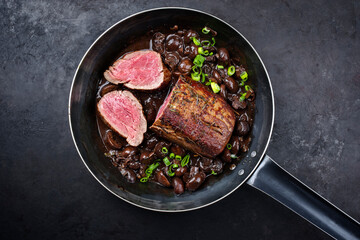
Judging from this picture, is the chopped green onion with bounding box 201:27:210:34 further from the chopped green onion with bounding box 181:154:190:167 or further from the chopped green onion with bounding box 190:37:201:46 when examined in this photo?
the chopped green onion with bounding box 181:154:190:167

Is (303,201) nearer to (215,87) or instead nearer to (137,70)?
(215,87)

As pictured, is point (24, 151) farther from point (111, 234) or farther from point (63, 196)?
point (111, 234)

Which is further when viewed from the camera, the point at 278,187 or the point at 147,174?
the point at 147,174

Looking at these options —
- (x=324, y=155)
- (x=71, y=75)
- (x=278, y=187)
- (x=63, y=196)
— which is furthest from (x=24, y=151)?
(x=324, y=155)

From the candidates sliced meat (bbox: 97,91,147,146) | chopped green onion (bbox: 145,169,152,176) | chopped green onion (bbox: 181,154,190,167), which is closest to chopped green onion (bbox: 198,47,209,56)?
sliced meat (bbox: 97,91,147,146)

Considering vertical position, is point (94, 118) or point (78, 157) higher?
point (94, 118)

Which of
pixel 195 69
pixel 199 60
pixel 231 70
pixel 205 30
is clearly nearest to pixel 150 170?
pixel 195 69

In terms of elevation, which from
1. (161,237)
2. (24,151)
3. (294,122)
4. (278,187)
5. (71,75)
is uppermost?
(71,75)

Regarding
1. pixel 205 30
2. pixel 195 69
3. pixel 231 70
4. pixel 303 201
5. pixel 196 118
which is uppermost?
pixel 205 30

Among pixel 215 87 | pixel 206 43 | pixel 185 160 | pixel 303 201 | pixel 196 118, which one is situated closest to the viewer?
pixel 303 201
